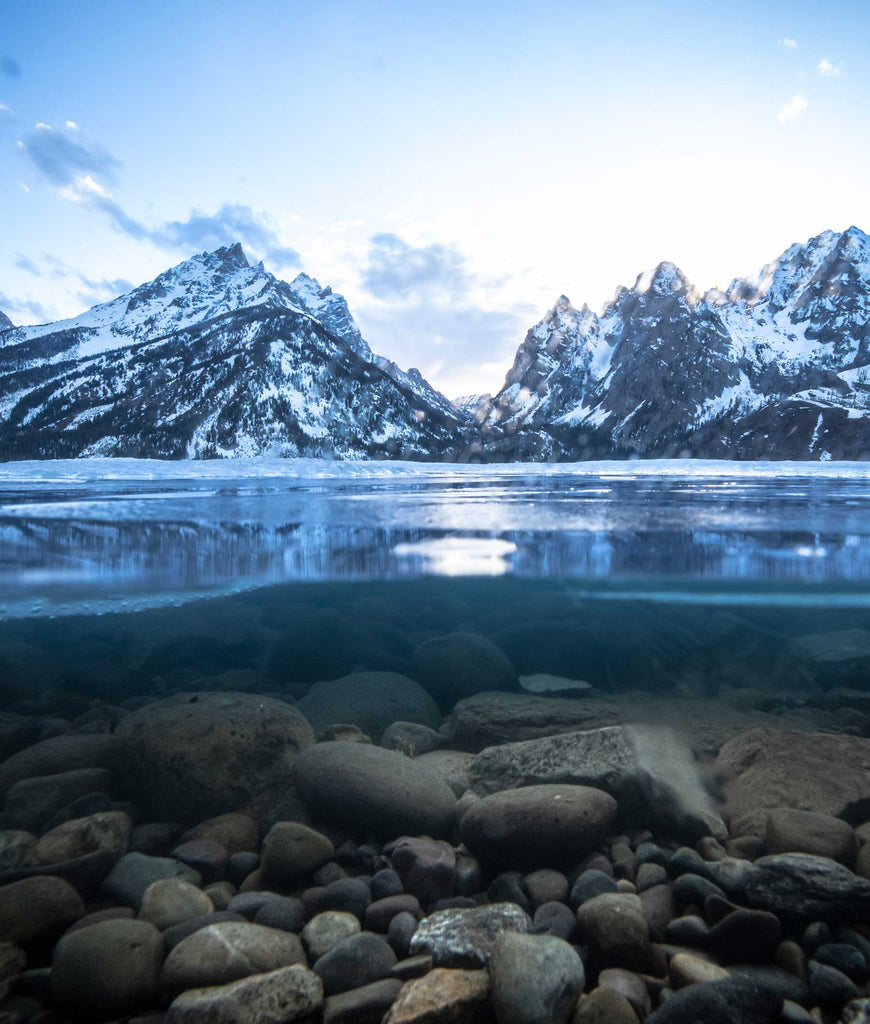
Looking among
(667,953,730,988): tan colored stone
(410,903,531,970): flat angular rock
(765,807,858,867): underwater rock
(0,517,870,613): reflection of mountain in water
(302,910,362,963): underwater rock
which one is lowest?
(302,910,362,963): underwater rock

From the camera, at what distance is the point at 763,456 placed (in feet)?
510

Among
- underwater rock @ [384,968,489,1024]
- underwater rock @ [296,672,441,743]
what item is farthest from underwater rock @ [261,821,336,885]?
underwater rock @ [296,672,441,743]

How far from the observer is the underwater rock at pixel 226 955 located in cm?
278

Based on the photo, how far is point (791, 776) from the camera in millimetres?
4504

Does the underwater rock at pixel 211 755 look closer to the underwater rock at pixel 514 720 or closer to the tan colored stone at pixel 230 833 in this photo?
the tan colored stone at pixel 230 833

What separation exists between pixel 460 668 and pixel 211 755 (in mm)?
3488

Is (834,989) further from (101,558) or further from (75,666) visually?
(75,666)

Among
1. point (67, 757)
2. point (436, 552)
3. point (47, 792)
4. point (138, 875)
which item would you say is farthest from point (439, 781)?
point (436, 552)

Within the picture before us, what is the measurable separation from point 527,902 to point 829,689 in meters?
6.23

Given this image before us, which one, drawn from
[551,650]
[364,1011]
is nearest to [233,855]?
[364,1011]

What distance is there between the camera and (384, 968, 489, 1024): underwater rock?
8.20 feet

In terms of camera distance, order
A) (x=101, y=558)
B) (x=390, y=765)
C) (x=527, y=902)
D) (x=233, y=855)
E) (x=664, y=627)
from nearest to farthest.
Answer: (x=527, y=902), (x=233, y=855), (x=390, y=765), (x=101, y=558), (x=664, y=627)

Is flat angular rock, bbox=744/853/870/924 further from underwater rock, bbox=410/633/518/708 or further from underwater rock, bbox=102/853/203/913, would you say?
underwater rock, bbox=410/633/518/708

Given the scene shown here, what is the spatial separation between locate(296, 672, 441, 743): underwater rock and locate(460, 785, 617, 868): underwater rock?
2.26 metres
